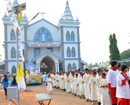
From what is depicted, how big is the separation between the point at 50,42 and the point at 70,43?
153 inches

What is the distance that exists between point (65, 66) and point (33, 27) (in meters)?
9.75

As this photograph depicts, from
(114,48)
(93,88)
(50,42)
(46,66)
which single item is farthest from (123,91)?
(114,48)

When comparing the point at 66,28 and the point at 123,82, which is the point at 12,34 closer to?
the point at 66,28

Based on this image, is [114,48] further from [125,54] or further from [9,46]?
[125,54]

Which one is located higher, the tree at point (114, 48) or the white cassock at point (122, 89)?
the tree at point (114, 48)

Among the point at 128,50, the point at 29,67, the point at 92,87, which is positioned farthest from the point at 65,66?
the point at 128,50

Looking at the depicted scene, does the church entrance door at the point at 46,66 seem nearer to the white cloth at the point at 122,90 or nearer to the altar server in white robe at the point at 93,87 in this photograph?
the altar server in white robe at the point at 93,87

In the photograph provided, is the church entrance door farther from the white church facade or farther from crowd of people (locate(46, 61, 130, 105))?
crowd of people (locate(46, 61, 130, 105))

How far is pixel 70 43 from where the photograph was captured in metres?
34.5

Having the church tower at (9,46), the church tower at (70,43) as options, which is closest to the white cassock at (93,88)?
the church tower at (70,43)

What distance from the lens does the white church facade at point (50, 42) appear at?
3195cm

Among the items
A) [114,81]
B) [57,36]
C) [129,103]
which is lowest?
[129,103]

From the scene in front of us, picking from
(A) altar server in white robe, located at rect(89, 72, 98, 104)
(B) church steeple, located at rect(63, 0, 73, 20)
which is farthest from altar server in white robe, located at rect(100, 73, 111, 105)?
(B) church steeple, located at rect(63, 0, 73, 20)

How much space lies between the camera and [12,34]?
32.2m
